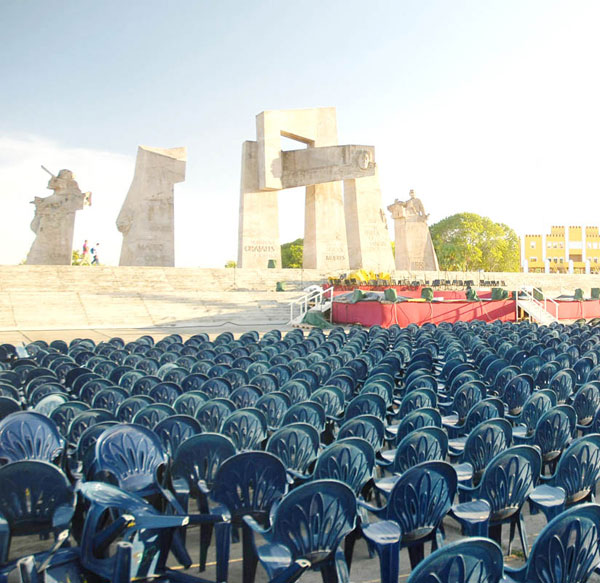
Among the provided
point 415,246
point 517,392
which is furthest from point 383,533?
point 415,246

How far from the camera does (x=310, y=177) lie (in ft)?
131

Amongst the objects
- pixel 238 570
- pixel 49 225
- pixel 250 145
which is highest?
pixel 250 145

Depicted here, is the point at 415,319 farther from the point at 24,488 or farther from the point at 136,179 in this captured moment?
the point at 136,179

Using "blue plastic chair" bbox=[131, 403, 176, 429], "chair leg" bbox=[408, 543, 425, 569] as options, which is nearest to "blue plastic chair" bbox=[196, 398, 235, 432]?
"blue plastic chair" bbox=[131, 403, 176, 429]

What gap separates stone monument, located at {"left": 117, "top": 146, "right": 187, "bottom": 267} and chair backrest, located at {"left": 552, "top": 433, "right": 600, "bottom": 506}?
33866 millimetres

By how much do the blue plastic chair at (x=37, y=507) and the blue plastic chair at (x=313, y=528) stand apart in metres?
1.12

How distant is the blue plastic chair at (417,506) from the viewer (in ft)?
10.6

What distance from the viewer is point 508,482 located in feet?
12.0

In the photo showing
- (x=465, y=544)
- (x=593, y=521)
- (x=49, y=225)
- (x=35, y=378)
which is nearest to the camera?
(x=465, y=544)

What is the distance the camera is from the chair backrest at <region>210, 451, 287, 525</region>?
3488 millimetres

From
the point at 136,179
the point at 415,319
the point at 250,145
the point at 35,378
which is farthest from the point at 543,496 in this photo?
the point at 250,145

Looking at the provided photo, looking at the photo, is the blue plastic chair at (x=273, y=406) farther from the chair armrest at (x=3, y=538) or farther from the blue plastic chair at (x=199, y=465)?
the chair armrest at (x=3, y=538)

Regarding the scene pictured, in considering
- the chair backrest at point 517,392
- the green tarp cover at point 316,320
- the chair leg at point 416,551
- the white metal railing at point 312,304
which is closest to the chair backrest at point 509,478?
the chair leg at point 416,551

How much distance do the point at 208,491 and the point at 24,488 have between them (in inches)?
46.8
